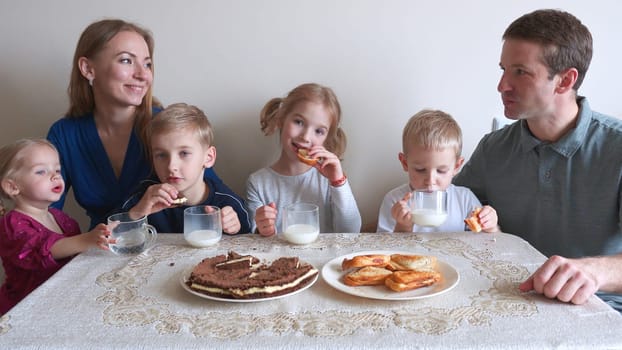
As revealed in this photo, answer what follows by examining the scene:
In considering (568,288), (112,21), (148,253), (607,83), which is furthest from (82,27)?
(607,83)

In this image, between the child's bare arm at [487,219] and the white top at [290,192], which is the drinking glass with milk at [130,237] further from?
the child's bare arm at [487,219]

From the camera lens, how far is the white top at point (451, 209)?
5.25 feet

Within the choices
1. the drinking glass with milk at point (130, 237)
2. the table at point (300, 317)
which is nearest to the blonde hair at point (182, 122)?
the drinking glass with milk at point (130, 237)

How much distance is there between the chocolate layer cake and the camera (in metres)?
0.95

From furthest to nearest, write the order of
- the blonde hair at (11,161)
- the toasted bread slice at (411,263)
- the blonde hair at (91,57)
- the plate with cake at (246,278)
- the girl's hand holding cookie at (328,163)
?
1. the blonde hair at (91,57)
2. the girl's hand holding cookie at (328,163)
3. the blonde hair at (11,161)
4. the toasted bread slice at (411,263)
5. the plate with cake at (246,278)

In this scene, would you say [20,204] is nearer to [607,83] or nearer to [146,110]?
[146,110]

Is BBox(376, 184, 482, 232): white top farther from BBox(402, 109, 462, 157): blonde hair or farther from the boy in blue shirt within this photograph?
the boy in blue shirt

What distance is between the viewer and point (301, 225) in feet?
4.38

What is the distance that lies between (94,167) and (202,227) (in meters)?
0.80

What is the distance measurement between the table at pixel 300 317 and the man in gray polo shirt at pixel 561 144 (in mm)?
438

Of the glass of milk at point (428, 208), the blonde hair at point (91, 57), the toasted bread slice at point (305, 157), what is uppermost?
the blonde hair at point (91, 57)

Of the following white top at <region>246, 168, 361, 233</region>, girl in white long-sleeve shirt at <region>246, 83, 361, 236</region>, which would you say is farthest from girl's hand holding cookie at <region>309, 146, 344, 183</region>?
white top at <region>246, 168, 361, 233</region>

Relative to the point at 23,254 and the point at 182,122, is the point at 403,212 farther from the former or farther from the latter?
the point at 23,254

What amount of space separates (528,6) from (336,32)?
775 mm
